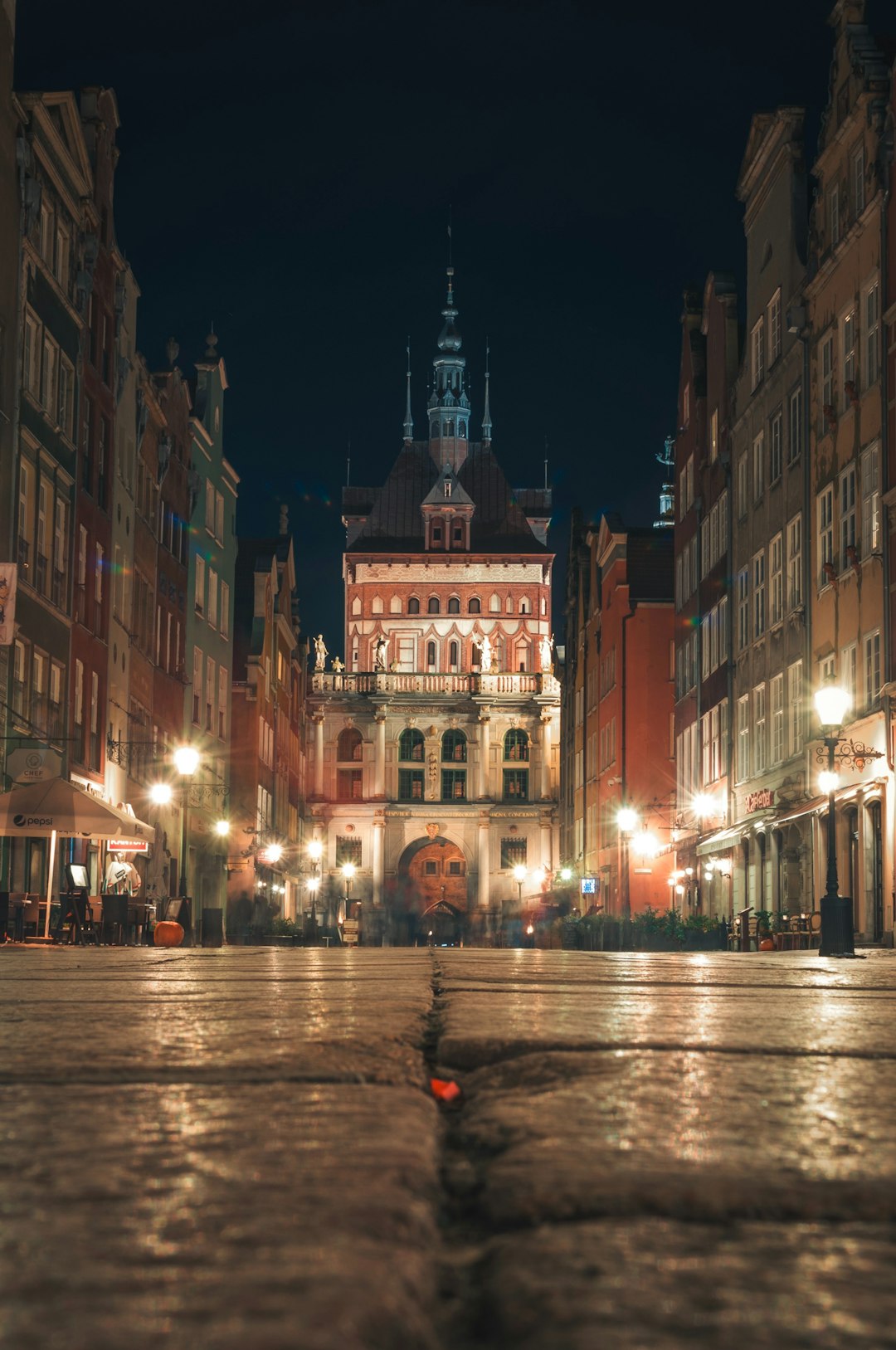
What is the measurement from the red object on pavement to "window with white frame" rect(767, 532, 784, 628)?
33757 mm

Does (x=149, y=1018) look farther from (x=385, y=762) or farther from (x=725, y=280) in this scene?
(x=385, y=762)

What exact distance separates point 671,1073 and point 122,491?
39672mm

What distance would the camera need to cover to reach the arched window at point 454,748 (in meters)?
99.6

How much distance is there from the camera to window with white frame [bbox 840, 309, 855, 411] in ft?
102

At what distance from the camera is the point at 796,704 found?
35.2 meters

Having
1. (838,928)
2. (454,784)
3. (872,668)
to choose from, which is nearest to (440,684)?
(454,784)

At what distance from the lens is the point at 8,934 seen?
25.3m

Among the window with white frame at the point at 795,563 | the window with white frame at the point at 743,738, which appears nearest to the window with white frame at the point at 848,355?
the window with white frame at the point at 795,563

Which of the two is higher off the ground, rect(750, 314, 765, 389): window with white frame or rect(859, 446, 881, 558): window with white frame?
rect(750, 314, 765, 389): window with white frame

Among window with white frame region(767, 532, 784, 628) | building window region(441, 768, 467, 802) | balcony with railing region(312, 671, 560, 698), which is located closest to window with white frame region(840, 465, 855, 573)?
window with white frame region(767, 532, 784, 628)

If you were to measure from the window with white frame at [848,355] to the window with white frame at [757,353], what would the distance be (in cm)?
716

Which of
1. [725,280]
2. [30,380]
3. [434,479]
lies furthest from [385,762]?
[30,380]

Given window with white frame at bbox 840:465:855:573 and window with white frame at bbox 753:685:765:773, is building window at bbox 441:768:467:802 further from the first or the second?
window with white frame at bbox 840:465:855:573

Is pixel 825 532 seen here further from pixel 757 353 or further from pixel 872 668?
pixel 757 353
